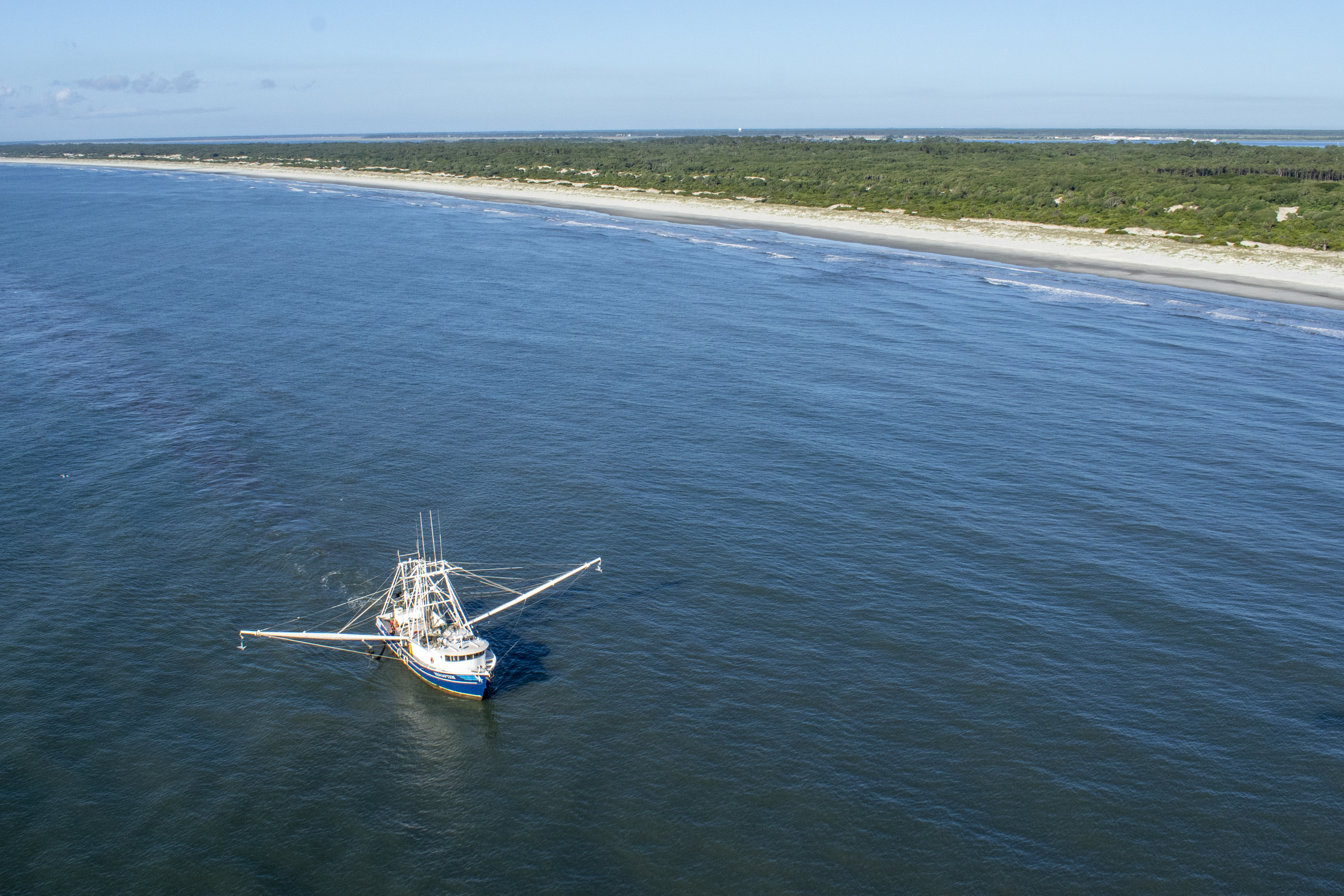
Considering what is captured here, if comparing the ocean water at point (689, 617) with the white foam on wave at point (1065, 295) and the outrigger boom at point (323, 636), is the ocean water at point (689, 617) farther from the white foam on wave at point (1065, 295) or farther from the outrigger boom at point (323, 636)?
the white foam on wave at point (1065, 295)

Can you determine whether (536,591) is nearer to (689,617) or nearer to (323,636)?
(689,617)

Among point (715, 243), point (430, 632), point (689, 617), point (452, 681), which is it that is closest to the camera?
point (452, 681)

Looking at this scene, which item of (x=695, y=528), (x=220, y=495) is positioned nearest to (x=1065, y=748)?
(x=695, y=528)

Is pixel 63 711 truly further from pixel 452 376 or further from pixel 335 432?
pixel 452 376

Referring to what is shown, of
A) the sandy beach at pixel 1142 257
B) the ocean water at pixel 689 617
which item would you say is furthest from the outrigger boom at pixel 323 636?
the sandy beach at pixel 1142 257

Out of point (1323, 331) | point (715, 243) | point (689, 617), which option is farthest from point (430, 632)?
point (715, 243)

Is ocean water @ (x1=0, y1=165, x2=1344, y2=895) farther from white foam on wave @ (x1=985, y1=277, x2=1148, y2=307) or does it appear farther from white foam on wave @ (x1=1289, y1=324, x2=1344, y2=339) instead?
white foam on wave @ (x1=985, y1=277, x2=1148, y2=307)
